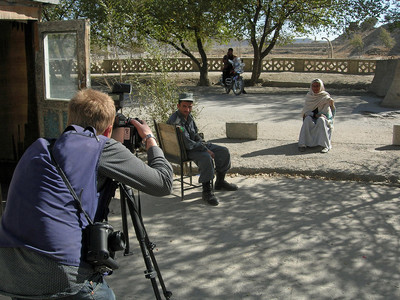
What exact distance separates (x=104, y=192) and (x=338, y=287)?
2.27 m

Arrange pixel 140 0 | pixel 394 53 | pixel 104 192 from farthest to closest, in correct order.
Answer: pixel 394 53 → pixel 140 0 → pixel 104 192

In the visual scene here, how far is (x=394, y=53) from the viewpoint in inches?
2061

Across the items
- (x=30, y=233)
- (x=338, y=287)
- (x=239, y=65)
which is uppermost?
(x=239, y=65)

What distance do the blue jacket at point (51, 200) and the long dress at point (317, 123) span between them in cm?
617

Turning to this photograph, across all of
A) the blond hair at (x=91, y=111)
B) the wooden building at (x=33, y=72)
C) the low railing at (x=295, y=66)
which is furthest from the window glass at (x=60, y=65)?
the low railing at (x=295, y=66)

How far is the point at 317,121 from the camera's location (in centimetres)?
779

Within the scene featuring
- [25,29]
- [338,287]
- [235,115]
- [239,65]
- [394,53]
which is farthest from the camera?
[394,53]

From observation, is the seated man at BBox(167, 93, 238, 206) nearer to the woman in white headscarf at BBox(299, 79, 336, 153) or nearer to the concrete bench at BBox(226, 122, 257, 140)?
the woman in white headscarf at BBox(299, 79, 336, 153)

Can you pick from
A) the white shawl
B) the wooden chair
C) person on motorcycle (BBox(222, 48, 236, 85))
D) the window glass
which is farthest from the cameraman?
person on motorcycle (BBox(222, 48, 236, 85))

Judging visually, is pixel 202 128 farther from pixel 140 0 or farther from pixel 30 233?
pixel 140 0

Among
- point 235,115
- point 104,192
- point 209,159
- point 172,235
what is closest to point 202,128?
point 235,115

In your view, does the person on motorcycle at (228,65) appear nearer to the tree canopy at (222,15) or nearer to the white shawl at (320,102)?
the tree canopy at (222,15)

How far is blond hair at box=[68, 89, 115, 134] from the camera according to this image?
2.13 metres

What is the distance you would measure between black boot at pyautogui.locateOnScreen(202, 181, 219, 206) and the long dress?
2735 millimetres
